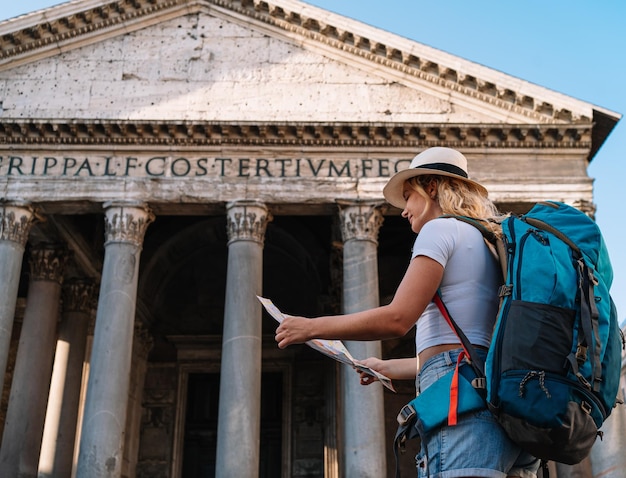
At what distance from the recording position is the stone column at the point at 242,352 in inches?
456

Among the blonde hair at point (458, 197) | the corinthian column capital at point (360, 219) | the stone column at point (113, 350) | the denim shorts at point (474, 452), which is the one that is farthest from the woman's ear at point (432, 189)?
the corinthian column capital at point (360, 219)

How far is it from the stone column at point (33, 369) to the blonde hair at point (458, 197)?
12.6m

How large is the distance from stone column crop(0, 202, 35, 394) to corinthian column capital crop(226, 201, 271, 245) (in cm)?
353

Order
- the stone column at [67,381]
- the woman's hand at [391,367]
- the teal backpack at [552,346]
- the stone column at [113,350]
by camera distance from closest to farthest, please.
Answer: the teal backpack at [552,346], the woman's hand at [391,367], the stone column at [113,350], the stone column at [67,381]

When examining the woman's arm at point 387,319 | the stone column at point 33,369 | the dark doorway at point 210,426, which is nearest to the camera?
the woman's arm at point 387,319

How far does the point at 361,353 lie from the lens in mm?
12148

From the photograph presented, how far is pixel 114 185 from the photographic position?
44.5 feet

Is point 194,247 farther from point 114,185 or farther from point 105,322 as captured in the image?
point 105,322

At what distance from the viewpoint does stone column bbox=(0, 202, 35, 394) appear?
12.7 meters

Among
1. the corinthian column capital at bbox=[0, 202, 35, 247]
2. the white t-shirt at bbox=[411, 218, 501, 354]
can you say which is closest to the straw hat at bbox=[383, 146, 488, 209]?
the white t-shirt at bbox=[411, 218, 501, 354]

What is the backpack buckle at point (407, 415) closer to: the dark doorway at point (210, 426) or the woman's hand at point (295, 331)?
the woman's hand at point (295, 331)

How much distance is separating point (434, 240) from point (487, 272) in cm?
22

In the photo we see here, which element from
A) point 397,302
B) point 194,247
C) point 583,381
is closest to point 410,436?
point 397,302

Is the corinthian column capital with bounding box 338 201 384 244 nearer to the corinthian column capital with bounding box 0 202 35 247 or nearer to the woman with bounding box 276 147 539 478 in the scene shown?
the corinthian column capital with bounding box 0 202 35 247
